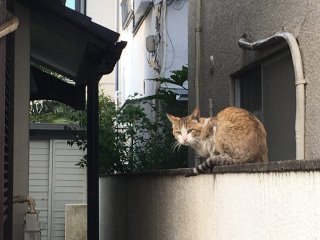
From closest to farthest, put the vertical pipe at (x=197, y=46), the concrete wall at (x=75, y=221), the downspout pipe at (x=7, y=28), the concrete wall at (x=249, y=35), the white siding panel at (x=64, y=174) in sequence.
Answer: the downspout pipe at (x=7, y=28) → the concrete wall at (x=249, y=35) → the vertical pipe at (x=197, y=46) → the concrete wall at (x=75, y=221) → the white siding panel at (x=64, y=174)

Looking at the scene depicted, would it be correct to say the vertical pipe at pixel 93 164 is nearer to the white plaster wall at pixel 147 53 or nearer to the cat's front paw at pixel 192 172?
the cat's front paw at pixel 192 172

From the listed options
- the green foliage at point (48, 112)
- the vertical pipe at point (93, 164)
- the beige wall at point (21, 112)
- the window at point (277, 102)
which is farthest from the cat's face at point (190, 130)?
the green foliage at point (48, 112)

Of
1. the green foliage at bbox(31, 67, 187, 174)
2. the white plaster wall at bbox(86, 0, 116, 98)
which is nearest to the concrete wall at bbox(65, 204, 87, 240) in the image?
the green foliage at bbox(31, 67, 187, 174)

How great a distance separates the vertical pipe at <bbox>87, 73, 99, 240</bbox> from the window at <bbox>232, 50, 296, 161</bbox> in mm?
1889

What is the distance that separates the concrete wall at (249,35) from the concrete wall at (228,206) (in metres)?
1.16

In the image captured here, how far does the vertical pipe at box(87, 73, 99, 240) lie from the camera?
7.50 meters

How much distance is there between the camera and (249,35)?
22.1ft

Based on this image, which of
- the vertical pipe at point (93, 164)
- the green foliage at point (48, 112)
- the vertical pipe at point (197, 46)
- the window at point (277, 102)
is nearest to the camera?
the window at point (277, 102)

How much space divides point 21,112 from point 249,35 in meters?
2.43

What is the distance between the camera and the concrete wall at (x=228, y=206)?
2.45 m

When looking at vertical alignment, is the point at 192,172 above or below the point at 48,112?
below

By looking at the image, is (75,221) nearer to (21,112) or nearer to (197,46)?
(197,46)

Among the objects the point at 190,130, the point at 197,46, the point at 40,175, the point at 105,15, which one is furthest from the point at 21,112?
the point at 105,15

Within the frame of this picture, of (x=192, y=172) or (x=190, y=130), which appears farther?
(x=190, y=130)
